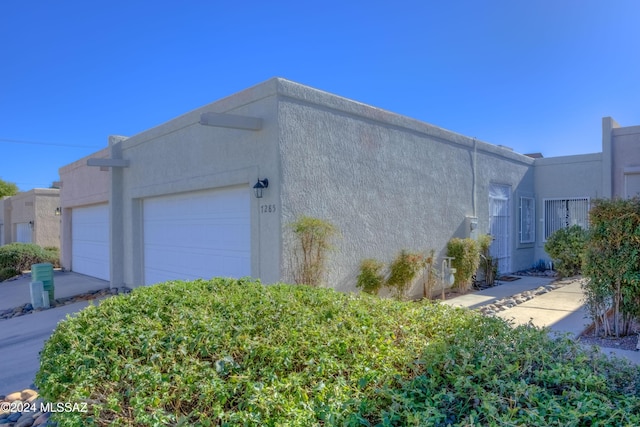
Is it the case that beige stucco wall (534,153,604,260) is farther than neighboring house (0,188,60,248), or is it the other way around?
neighboring house (0,188,60,248)

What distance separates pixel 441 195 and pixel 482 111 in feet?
18.4

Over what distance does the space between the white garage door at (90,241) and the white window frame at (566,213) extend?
15.4 meters

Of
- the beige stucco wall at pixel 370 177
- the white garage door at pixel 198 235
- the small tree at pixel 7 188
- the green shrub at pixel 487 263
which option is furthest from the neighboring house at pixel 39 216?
the green shrub at pixel 487 263

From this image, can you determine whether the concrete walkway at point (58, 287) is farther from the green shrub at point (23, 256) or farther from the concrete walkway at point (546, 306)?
the concrete walkway at point (546, 306)

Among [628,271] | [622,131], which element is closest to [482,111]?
[622,131]

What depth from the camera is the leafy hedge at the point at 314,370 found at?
8.29ft

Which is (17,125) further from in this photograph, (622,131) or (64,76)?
(622,131)

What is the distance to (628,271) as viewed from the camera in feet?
17.6

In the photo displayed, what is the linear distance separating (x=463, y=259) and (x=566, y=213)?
697cm

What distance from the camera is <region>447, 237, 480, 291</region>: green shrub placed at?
1024 cm

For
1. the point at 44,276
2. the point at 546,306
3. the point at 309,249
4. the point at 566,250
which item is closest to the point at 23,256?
A: the point at 44,276

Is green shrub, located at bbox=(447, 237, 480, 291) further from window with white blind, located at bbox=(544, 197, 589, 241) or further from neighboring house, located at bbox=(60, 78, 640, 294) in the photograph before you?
window with white blind, located at bbox=(544, 197, 589, 241)

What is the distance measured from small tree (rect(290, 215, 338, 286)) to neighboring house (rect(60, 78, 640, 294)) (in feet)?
0.60

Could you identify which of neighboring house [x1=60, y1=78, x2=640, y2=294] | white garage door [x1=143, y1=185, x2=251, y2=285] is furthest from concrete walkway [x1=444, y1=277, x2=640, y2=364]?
white garage door [x1=143, y1=185, x2=251, y2=285]
